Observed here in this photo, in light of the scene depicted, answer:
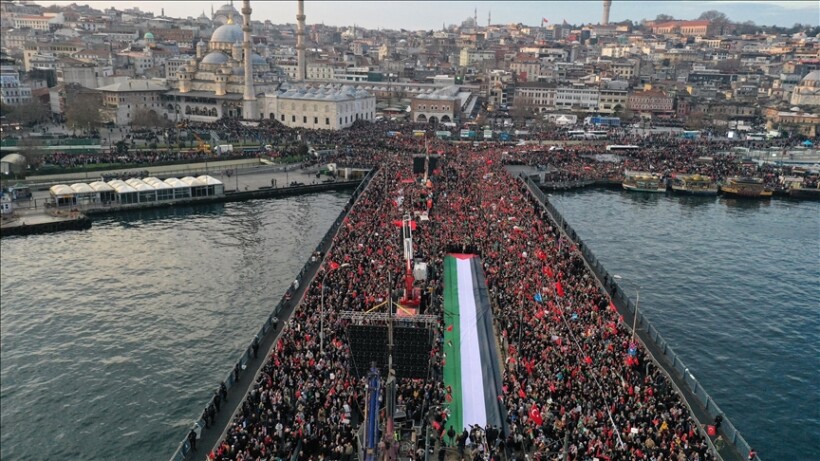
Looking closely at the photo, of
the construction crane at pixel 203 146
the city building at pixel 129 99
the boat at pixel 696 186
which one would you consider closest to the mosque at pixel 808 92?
the boat at pixel 696 186

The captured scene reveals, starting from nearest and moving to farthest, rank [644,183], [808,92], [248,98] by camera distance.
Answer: [644,183] → [248,98] → [808,92]

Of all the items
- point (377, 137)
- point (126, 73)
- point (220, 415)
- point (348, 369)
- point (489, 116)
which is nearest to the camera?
point (220, 415)

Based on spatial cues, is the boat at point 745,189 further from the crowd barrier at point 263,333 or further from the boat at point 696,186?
the crowd barrier at point 263,333

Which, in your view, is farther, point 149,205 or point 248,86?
point 248,86

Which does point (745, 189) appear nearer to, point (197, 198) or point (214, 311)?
point (197, 198)

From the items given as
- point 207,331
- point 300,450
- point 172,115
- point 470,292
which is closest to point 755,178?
point 470,292

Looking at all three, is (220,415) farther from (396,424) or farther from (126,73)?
(126,73)

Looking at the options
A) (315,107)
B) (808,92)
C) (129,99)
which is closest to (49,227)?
(315,107)
